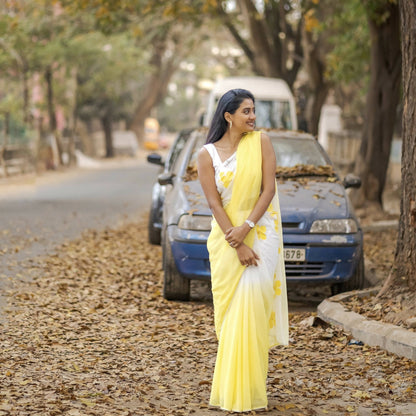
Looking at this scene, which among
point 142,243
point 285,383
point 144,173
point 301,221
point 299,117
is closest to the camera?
point 285,383

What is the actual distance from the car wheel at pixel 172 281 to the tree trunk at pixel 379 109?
8245 mm

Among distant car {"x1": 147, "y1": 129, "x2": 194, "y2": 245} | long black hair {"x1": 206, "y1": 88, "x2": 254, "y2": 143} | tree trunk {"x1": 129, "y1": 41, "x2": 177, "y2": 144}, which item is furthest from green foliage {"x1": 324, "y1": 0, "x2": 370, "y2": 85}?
tree trunk {"x1": 129, "y1": 41, "x2": 177, "y2": 144}

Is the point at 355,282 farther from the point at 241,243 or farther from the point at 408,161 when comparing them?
the point at 241,243

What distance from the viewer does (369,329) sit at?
7293 millimetres

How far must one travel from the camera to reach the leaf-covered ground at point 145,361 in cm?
559

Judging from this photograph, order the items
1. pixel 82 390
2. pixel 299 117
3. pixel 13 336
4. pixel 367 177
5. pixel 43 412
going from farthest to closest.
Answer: pixel 299 117
pixel 367 177
pixel 13 336
pixel 82 390
pixel 43 412

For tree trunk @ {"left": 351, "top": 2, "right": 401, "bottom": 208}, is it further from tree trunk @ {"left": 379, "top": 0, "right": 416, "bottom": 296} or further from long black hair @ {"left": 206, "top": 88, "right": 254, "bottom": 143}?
long black hair @ {"left": 206, "top": 88, "right": 254, "bottom": 143}

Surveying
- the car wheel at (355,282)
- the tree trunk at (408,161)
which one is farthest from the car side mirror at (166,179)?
the tree trunk at (408,161)

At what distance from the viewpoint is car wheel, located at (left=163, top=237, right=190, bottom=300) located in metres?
8.81

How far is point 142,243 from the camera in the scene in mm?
13797

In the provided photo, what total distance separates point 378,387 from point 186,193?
143 inches

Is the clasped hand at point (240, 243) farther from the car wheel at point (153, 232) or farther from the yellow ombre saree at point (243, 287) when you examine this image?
the car wheel at point (153, 232)

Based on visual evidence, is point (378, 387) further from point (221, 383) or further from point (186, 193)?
point (186, 193)

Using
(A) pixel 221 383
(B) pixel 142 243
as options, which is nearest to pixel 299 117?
(B) pixel 142 243
